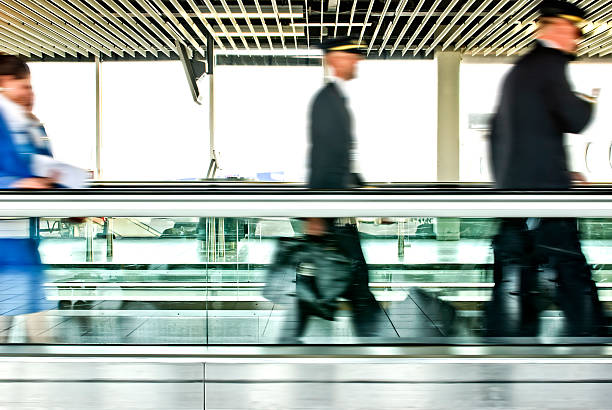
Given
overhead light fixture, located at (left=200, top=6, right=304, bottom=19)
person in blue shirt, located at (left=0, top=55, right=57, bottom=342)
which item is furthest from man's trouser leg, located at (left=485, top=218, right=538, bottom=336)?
overhead light fixture, located at (left=200, top=6, right=304, bottom=19)

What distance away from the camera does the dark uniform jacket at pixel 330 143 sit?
2244 millimetres

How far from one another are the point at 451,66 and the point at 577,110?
8911 millimetres

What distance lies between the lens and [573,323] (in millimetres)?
1943

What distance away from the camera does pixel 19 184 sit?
2090 millimetres

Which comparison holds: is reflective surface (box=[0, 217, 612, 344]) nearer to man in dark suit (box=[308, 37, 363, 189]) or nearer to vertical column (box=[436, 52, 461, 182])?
man in dark suit (box=[308, 37, 363, 189])

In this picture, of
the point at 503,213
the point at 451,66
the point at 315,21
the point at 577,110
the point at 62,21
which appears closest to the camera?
the point at 503,213

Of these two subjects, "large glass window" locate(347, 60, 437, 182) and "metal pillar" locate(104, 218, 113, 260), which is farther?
"large glass window" locate(347, 60, 437, 182)

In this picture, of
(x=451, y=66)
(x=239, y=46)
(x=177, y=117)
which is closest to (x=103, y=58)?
(x=177, y=117)

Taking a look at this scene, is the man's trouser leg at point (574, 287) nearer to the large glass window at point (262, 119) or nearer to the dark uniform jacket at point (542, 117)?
the dark uniform jacket at point (542, 117)

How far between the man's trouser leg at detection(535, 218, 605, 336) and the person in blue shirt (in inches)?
63.8

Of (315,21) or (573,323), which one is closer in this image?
(573,323)

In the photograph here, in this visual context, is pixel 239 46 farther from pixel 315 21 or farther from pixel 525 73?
pixel 525 73

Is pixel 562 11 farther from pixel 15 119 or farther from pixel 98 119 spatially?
pixel 98 119

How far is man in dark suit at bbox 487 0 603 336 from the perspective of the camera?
190cm
